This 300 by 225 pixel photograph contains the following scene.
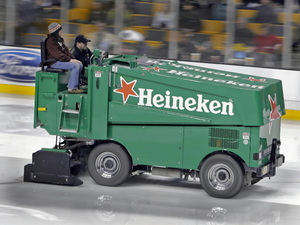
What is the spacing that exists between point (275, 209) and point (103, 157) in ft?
7.94

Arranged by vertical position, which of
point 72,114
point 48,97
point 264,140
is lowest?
point 264,140

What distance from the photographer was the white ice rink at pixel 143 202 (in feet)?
32.6

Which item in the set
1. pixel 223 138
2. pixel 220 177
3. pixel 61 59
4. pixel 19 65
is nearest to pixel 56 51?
pixel 61 59

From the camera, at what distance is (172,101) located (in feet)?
35.6

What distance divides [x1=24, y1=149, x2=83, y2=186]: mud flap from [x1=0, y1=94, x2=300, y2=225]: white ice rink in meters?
0.10

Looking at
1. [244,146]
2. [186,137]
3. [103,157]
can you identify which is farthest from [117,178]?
[244,146]

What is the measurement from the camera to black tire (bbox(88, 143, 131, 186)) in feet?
36.6

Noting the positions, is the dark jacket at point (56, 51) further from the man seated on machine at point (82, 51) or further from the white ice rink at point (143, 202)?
the white ice rink at point (143, 202)

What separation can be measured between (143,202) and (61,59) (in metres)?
2.37

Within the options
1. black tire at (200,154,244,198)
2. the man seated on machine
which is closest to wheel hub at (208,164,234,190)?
black tire at (200,154,244,198)

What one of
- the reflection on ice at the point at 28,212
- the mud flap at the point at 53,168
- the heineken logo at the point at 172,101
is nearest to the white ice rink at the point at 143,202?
the reflection on ice at the point at 28,212

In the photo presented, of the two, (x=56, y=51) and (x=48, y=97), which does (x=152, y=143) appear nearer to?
(x=48, y=97)

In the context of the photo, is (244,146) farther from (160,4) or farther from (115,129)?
(160,4)

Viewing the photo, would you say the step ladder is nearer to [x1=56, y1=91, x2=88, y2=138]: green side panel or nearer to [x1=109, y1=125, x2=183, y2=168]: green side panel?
[x1=56, y1=91, x2=88, y2=138]: green side panel
